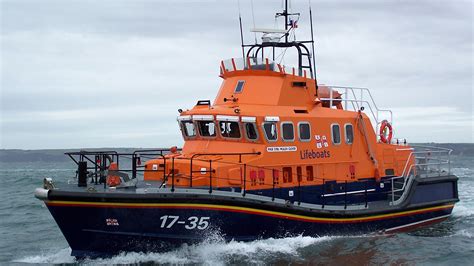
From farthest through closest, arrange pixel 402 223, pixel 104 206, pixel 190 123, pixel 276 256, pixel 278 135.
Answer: pixel 402 223, pixel 190 123, pixel 278 135, pixel 276 256, pixel 104 206

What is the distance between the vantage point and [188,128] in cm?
1287

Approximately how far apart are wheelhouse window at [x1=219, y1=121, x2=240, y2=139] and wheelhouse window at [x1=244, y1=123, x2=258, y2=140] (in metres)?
0.22

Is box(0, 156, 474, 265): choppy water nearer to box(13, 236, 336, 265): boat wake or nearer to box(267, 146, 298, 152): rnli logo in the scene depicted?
box(13, 236, 336, 265): boat wake

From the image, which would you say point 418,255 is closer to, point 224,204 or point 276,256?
point 276,256

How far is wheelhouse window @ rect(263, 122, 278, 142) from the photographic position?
11773 mm

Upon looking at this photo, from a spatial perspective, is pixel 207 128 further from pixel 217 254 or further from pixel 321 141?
pixel 217 254

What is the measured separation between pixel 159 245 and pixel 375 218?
207 inches

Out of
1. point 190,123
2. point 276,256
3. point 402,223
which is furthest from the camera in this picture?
point 402,223

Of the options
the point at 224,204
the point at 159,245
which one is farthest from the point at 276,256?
the point at 159,245

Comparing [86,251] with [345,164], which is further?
[345,164]

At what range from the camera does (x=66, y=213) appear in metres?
10.1

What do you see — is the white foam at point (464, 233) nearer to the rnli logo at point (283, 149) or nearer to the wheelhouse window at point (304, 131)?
the wheelhouse window at point (304, 131)

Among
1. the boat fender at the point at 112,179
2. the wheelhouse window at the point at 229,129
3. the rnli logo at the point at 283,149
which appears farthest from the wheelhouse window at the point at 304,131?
the boat fender at the point at 112,179

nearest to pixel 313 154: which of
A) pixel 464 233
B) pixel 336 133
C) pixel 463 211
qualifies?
pixel 336 133
